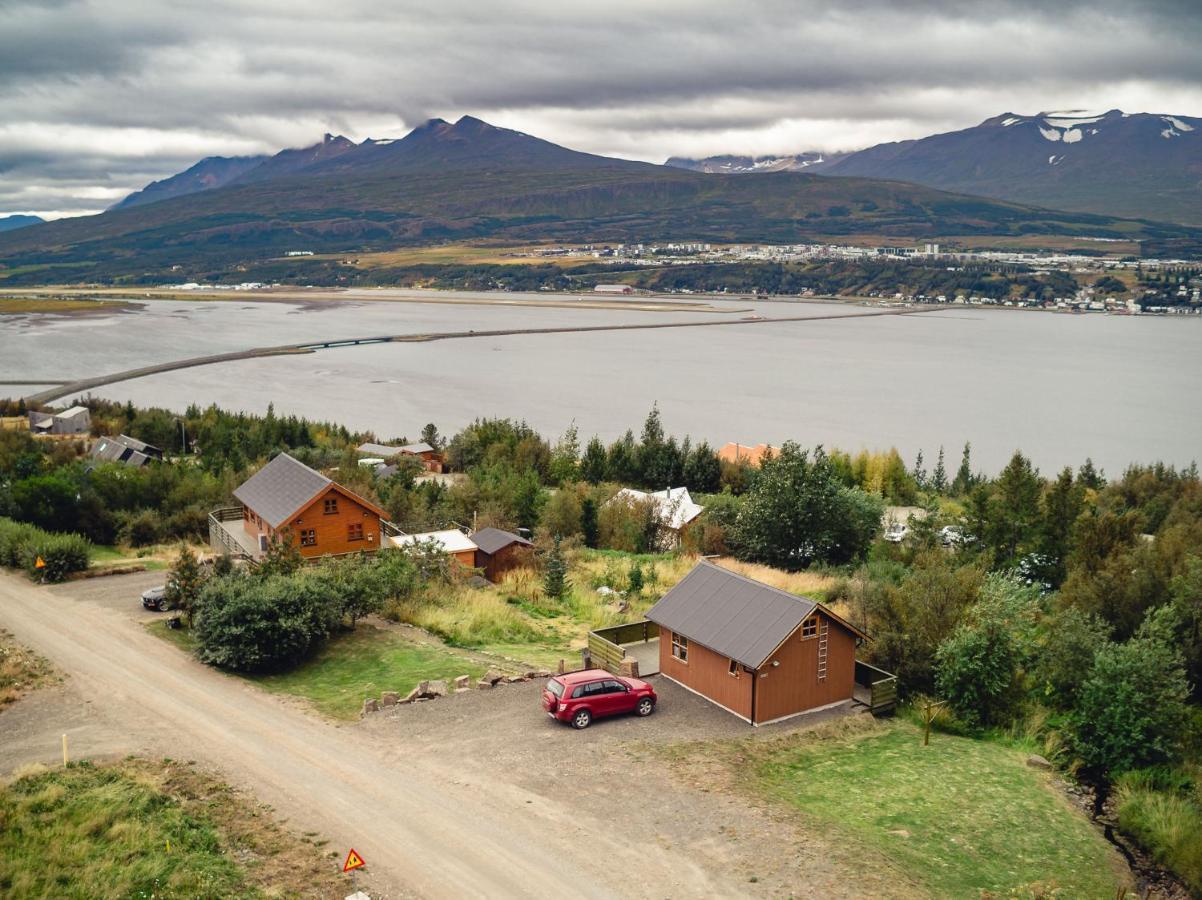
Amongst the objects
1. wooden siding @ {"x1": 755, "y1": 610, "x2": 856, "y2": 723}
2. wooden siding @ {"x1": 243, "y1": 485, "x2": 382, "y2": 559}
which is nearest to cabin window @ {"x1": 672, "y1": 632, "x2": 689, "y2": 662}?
wooden siding @ {"x1": 755, "y1": 610, "x2": 856, "y2": 723}

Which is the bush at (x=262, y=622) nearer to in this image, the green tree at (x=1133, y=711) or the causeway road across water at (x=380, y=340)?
the green tree at (x=1133, y=711)

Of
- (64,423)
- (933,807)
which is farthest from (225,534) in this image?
(64,423)

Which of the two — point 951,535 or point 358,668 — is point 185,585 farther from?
point 951,535

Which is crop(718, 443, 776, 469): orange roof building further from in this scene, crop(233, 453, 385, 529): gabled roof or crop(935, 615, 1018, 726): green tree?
crop(935, 615, 1018, 726): green tree

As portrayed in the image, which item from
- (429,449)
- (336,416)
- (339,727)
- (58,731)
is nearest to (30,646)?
(58,731)

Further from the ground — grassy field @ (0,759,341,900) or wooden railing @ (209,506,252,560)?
grassy field @ (0,759,341,900)

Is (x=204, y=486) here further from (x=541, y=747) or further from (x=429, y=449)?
(x=541, y=747)
